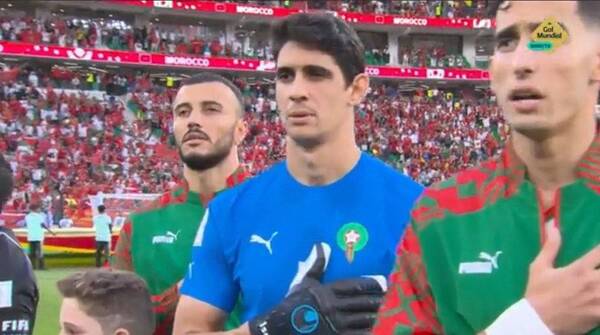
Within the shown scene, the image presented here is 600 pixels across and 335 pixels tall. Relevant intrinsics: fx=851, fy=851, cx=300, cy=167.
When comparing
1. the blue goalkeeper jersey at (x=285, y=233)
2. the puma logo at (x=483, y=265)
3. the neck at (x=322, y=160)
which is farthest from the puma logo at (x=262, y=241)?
the puma logo at (x=483, y=265)

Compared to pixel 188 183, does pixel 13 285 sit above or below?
below

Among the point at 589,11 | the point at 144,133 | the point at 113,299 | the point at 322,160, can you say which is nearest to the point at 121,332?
the point at 113,299

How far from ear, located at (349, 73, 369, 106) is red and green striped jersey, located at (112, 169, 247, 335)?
112 cm

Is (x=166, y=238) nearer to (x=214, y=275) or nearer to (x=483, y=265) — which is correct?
(x=214, y=275)

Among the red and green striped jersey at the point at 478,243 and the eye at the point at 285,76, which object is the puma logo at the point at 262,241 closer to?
the eye at the point at 285,76

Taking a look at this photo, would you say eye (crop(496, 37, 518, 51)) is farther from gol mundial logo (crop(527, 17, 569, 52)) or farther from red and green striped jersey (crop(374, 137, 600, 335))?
red and green striped jersey (crop(374, 137, 600, 335))

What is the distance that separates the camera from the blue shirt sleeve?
2732 mm

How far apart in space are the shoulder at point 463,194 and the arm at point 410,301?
0.17 ft

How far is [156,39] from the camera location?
34.1 m

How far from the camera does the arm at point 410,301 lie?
1729mm

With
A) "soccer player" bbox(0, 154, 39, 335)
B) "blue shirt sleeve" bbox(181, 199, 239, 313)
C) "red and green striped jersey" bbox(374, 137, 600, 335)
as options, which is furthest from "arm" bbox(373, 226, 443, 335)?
"soccer player" bbox(0, 154, 39, 335)

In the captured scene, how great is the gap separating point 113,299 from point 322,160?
2.66ft

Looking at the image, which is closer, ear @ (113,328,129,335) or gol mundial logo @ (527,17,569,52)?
gol mundial logo @ (527,17,569,52)

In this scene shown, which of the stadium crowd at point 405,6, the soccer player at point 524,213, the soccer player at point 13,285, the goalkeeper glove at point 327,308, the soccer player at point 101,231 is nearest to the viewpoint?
the soccer player at point 524,213
